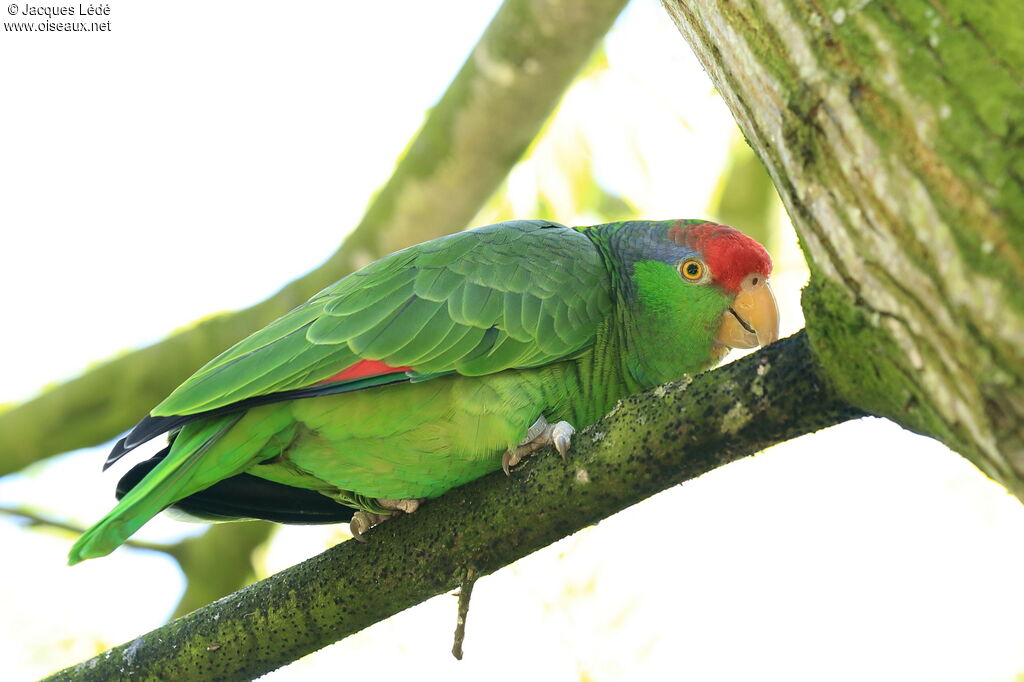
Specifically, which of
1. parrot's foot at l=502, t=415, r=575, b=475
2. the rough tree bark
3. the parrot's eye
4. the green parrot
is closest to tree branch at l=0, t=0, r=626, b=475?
the green parrot

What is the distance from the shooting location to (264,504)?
136 inches

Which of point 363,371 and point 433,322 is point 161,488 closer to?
point 363,371

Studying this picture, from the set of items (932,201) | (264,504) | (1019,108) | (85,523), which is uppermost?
(1019,108)

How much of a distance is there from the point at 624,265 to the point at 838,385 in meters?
1.71

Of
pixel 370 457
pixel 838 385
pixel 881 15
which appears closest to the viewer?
pixel 881 15

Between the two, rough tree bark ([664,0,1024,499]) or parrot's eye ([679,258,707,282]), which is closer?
rough tree bark ([664,0,1024,499])

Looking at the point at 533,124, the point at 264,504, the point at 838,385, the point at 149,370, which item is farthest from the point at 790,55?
the point at 149,370

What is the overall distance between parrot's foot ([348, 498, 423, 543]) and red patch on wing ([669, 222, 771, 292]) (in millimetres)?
1484

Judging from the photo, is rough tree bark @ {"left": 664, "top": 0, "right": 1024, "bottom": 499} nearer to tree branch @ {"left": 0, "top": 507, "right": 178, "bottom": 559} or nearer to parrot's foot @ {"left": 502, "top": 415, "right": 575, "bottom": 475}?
parrot's foot @ {"left": 502, "top": 415, "right": 575, "bottom": 475}

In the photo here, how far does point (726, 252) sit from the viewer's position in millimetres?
3568

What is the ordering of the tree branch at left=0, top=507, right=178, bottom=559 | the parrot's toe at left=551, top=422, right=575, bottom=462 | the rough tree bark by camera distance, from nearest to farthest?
the rough tree bark < the parrot's toe at left=551, top=422, right=575, bottom=462 < the tree branch at left=0, top=507, right=178, bottom=559

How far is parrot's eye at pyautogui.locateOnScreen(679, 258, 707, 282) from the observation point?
359 centimetres

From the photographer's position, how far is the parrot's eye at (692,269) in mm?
3586

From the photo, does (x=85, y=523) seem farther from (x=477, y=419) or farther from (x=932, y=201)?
(x=932, y=201)
